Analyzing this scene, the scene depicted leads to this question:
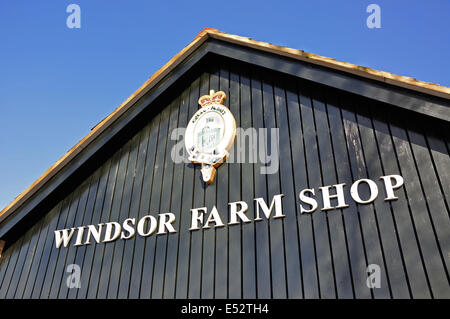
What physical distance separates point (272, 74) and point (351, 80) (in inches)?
54.9

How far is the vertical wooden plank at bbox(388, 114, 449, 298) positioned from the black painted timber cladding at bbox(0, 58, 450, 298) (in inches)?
0.4

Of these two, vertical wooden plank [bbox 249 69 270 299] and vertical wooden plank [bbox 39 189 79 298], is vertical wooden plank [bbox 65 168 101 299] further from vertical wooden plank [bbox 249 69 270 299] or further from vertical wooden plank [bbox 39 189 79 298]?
vertical wooden plank [bbox 249 69 270 299]

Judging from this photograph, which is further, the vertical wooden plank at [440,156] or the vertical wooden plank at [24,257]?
the vertical wooden plank at [24,257]

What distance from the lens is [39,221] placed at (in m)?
6.74

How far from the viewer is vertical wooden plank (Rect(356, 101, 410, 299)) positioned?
11.6ft

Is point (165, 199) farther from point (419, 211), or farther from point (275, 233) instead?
point (419, 211)

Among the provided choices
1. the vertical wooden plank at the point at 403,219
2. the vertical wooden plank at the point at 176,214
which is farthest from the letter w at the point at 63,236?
the vertical wooden plank at the point at 403,219

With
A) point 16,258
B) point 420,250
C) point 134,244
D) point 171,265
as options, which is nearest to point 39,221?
point 16,258

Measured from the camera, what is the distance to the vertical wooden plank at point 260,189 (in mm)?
4227

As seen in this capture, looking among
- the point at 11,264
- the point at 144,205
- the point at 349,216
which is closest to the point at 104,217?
the point at 144,205

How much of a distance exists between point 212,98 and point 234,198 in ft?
6.15

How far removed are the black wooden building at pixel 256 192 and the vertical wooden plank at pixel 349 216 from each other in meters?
0.01

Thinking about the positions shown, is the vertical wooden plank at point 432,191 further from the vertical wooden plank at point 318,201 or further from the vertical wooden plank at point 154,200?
the vertical wooden plank at point 154,200
